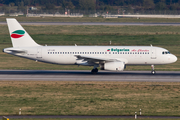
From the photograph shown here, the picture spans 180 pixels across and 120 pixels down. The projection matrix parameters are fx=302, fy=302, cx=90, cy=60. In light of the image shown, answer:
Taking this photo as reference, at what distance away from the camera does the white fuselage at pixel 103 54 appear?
1758 inches

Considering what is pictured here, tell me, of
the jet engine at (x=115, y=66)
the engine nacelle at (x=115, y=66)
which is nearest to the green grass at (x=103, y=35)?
the jet engine at (x=115, y=66)

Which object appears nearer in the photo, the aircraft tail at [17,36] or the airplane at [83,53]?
the airplane at [83,53]

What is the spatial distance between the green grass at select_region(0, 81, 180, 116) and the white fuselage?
7.54 m

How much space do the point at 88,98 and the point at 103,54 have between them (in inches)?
612

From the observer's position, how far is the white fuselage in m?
44.7

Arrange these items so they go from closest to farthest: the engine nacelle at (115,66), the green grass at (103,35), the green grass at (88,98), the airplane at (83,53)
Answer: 1. the green grass at (88,98)
2. the engine nacelle at (115,66)
3. the airplane at (83,53)
4. the green grass at (103,35)

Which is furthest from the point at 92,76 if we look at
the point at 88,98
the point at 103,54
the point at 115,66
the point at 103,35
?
the point at 103,35

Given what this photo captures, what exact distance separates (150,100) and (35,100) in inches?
443

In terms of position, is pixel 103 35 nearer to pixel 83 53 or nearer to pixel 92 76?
pixel 83 53

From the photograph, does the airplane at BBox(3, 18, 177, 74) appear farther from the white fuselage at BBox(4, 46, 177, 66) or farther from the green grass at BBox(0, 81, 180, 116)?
the green grass at BBox(0, 81, 180, 116)

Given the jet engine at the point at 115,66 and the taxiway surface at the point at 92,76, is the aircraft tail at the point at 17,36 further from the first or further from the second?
the jet engine at the point at 115,66

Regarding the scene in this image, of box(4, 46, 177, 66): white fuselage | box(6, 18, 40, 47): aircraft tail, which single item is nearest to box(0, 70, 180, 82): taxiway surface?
box(4, 46, 177, 66): white fuselage

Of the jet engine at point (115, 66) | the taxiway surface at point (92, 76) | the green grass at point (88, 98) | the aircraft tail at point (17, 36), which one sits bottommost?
the green grass at point (88, 98)

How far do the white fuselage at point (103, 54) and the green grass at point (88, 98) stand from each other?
7538 mm
